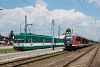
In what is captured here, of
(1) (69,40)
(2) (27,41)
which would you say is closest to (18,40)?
(2) (27,41)

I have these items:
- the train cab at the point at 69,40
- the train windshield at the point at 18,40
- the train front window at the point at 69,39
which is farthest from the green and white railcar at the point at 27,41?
the train front window at the point at 69,39

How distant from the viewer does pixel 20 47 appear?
137 ft

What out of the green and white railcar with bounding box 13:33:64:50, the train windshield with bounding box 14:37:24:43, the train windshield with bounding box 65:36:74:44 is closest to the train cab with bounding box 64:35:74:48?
the train windshield with bounding box 65:36:74:44

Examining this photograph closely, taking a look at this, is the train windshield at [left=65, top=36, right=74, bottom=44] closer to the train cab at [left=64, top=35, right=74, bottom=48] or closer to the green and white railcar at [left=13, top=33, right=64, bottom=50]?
the train cab at [left=64, top=35, right=74, bottom=48]

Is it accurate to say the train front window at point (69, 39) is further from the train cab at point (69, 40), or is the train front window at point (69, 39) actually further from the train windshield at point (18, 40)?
the train windshield at point (18, 40)

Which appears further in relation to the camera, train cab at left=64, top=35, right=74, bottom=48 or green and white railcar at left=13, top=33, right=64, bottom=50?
train cab at left=64, top=35, right=74, bottom=48

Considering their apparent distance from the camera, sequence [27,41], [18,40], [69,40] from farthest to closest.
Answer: [69,40] → [27,41] → [18,40]

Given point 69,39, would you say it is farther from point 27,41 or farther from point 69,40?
point 27,41

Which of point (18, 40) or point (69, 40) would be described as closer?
point (18, 40)

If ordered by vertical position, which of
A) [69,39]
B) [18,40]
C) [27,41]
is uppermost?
[69,39]

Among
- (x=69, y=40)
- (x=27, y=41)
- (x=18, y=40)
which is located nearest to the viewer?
(x=18, y=40)

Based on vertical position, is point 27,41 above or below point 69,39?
below

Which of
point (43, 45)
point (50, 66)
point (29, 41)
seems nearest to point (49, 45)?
point (43, 45)

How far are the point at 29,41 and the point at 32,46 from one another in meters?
1.92
